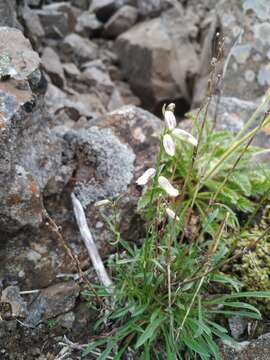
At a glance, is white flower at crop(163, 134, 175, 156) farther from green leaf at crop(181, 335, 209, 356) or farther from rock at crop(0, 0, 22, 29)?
rock at crop(0, 0, 22, 29)

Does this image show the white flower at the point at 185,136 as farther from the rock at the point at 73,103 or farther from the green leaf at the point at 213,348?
the rock at the point at 73,103

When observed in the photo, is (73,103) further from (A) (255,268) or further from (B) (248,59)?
(A) (255,268)

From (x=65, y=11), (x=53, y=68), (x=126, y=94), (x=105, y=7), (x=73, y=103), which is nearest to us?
(x=73, y=103)

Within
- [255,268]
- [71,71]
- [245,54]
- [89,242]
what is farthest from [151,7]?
[255,268]

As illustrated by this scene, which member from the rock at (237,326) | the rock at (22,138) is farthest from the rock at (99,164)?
the rock at (237,326)

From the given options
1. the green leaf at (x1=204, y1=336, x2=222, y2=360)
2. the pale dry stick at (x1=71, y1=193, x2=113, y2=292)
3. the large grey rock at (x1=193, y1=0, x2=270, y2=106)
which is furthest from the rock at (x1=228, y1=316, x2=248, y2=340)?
the large grey rock at (x1=193, y1=0, x2=270, y2=106)

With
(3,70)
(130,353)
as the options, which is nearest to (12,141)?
(3,70)
